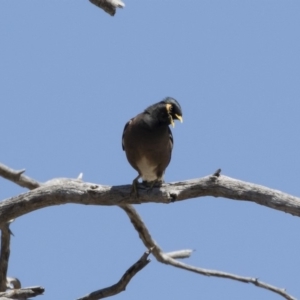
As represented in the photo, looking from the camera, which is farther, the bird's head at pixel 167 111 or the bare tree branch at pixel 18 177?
the bare tree branch at pixel 18 177

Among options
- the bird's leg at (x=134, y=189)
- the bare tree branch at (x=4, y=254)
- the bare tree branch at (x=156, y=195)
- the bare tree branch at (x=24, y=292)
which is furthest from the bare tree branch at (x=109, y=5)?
the bare tree branch at (x=4, y=254)

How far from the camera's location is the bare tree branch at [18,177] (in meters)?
7.42

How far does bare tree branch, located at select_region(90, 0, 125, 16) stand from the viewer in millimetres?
5281

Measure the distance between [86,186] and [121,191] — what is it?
29cm

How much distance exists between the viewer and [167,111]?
7.20 metres

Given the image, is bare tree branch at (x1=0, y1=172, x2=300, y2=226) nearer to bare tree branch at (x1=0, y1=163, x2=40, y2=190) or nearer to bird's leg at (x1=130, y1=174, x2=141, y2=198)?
bird's leg at (x1=130, y1=174, x2=141, y2=198)

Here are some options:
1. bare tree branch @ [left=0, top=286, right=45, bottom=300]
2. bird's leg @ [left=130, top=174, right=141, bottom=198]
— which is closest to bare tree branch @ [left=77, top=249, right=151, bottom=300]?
bare tree branch @ [left=0, top=286, right=45, bottom=300]

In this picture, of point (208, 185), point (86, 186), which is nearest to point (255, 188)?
point (208, 185)

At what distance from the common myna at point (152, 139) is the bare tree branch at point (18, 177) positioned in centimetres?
99

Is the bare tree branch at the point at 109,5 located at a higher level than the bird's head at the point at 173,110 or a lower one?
lower

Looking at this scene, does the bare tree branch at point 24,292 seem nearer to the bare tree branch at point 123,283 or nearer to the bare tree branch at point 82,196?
the bare tree branch at point 123,283

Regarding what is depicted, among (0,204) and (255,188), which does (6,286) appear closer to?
(0,204)

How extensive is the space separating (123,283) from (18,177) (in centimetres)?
237

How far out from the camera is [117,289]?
18.0 ft
